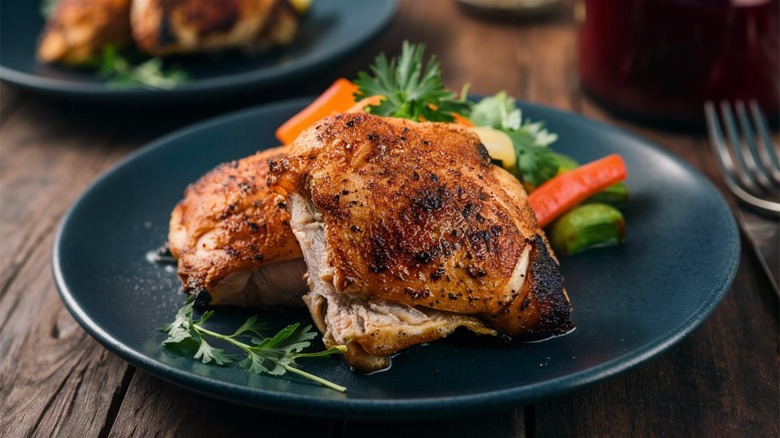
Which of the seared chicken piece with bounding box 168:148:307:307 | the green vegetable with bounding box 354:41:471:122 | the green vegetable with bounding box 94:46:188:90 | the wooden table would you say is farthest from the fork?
the green vegetable with bounding box 94:46:188:90

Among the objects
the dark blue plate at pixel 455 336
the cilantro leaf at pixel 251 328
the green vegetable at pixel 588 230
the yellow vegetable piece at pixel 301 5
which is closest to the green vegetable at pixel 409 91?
the green vegetable at pixel 588 230

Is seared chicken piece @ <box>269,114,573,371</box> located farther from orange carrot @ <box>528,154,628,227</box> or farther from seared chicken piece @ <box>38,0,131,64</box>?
seared chicken piece @ <box>38,0,131,64</box>

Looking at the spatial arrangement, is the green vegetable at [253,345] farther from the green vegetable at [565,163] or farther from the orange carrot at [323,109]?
the green vegetable at [565,163]

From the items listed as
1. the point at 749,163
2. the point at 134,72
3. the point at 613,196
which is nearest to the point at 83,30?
the point at 134,72

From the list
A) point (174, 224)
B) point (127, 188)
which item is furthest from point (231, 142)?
point (174, 224)

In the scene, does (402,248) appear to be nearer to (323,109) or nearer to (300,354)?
(300,354)

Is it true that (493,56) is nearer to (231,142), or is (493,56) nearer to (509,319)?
(231,142)
